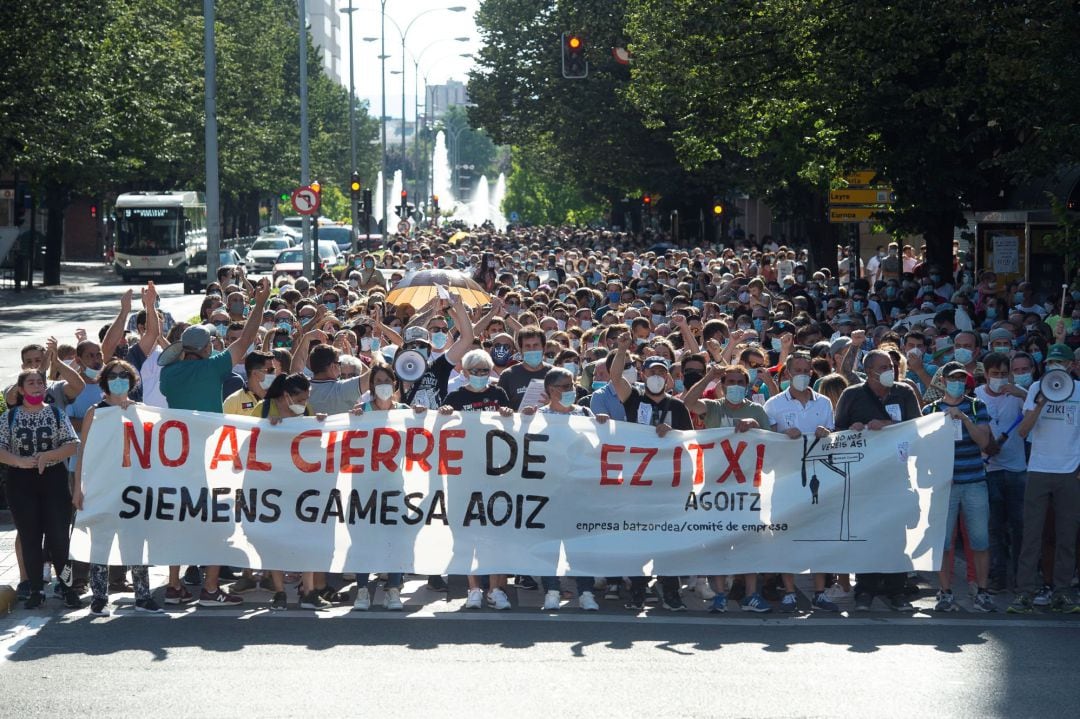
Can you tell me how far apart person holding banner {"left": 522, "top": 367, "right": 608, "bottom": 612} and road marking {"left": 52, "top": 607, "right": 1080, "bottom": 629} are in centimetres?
12

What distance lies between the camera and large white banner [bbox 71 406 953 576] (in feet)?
35.8

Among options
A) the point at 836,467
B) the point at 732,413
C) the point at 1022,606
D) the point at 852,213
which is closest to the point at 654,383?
the point at 732,413

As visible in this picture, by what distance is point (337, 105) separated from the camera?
362 feet

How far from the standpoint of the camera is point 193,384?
11.6 meters

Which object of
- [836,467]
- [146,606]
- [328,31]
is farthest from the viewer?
[328,31]

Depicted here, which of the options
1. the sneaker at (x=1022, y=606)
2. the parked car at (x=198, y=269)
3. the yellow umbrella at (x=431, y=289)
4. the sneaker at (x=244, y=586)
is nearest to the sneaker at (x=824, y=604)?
the sneaker at (x=1022, y=606)

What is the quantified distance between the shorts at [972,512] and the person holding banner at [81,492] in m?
5.20

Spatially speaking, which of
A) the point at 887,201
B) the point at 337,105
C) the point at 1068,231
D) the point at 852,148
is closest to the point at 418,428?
the point at 1068,231

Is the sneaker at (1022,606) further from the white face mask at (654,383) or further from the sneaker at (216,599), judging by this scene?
the sneaker at (216,599)

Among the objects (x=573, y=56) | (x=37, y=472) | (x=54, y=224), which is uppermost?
(x=573, y=56)

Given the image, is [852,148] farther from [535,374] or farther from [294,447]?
[294,447]

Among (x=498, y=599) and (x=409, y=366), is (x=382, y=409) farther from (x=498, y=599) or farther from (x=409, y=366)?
(x=498, y=599)

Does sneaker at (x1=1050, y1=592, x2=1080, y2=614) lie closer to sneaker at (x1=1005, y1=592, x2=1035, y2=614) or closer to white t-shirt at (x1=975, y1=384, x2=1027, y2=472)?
sneaker at (x1=1005, y1=592, x2=1035, y2=614)

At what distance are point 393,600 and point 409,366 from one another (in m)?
1.90
